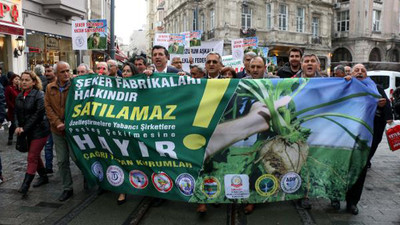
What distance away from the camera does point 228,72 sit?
6172 mm

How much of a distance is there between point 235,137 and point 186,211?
4.12 ft

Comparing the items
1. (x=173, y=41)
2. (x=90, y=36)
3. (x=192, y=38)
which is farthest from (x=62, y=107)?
(x=192, y=38)

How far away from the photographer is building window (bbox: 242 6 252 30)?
105 feet

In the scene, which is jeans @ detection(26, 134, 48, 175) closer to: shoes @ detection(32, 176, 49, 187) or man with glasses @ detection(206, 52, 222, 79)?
shoes @ detection(32, 176, 49, 187)

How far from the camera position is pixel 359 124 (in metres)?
4.53

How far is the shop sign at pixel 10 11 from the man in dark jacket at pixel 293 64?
1231cm

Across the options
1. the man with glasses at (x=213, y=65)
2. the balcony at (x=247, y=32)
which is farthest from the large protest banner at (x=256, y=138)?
the balcony at (x=247, y=32)

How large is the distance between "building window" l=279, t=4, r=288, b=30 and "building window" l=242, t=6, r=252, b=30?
10.4 feet

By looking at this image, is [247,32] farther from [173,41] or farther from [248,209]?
[248,209]

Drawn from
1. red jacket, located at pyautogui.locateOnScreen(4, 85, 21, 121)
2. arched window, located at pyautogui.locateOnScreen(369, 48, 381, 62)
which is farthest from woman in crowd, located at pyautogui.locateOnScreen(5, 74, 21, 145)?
arched window, located at pyautogui.locateOnScreen(369, 48, 381, 62)

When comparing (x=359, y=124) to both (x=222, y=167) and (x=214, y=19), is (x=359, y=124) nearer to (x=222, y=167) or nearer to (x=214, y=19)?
(x=222, y=167)

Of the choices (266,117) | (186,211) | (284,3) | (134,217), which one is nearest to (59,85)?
(134,217)

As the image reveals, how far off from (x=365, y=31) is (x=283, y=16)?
39.5 ft

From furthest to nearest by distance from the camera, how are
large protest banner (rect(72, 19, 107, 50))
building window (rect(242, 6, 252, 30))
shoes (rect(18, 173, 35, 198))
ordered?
building window (rect(242, 6, 252, 30)) → large protest banner (rect(72, 19, 107, 50)) → shoes (rect(18, 173, 35, 198))
